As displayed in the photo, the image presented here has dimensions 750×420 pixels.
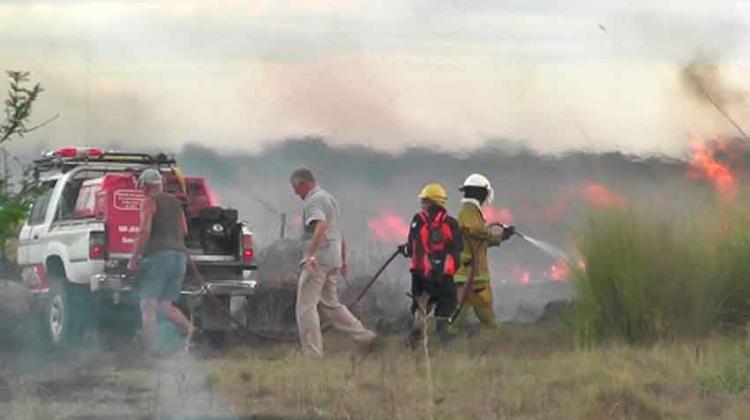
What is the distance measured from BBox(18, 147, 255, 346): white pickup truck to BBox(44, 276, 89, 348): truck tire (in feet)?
0.03

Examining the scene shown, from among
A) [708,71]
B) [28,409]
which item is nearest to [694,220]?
[708,71]

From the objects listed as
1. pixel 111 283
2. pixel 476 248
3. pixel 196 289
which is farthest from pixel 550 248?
pixel 111 283

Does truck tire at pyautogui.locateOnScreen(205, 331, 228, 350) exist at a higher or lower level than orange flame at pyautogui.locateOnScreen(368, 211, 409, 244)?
lower

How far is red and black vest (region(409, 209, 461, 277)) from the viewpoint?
18.0 metres

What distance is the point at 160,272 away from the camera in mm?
17703

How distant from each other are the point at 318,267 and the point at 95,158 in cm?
364

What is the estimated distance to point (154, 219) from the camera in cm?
1762

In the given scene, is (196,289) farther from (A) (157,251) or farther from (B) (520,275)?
(B) (520,275)

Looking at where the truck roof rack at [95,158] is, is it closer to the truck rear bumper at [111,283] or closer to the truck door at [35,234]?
the truck door at [35,234]

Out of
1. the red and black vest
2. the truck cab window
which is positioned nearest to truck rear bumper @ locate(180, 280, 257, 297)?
the truck cab window

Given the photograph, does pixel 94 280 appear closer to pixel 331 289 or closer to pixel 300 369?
pixel 331 289

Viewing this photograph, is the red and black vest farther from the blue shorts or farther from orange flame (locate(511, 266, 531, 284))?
orange flame (locate(511, 266, 531, 284))

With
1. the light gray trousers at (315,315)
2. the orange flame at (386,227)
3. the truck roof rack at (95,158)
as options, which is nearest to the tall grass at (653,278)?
the light gray trousers at (315,315)

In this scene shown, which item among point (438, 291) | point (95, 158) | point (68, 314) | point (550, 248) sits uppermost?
point (95, 158)
